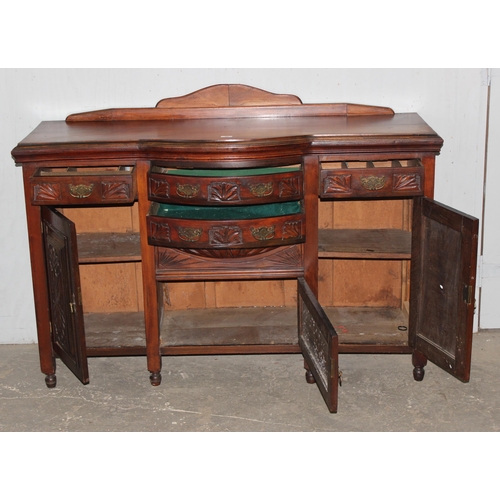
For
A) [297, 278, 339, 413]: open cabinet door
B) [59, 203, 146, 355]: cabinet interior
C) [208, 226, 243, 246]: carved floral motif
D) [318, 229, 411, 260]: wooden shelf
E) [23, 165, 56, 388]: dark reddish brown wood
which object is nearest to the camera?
[297, 278, 339, 413]: open cabinet door

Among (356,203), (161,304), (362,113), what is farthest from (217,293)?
(362,113)

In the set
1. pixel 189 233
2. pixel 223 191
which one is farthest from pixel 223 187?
pixel 189 233

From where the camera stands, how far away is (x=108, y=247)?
391cm

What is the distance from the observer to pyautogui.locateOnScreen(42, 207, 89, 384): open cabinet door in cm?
346

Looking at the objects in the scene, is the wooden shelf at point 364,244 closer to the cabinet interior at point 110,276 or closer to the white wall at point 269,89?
the white wall at point 269,89

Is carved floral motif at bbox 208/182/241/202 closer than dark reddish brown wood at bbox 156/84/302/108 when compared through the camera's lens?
Yes

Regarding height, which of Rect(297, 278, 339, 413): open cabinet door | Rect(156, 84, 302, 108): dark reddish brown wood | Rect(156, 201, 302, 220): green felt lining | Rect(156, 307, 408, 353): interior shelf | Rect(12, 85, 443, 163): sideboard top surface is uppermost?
Rect(156, 84, 302, 108): dark reddish brown wood

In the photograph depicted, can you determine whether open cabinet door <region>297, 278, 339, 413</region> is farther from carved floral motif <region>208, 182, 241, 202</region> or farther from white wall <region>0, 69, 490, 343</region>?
white wall <region>0, 69, 490, 343</region>

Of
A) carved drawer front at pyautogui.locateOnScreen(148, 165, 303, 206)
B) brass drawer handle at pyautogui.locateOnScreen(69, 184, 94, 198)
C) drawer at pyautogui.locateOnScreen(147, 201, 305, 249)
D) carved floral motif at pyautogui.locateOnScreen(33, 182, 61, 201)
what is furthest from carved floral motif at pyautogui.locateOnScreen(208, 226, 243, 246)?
carved floral motif at pyautogui.locateOnScreen(33, 182, 61, 201)

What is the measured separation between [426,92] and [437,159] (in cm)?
33

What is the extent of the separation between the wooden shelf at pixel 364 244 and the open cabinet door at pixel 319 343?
26 cm

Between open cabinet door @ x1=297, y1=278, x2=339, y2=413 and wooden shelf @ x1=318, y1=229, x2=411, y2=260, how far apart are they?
0.26 m

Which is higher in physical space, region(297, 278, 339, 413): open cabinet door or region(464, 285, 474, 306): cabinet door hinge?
region(464, 285, 474, 306): cabinet door hinge

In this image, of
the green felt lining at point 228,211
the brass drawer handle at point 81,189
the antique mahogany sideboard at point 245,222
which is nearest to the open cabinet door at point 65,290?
the antique mahogany sideboard at point 245,222
